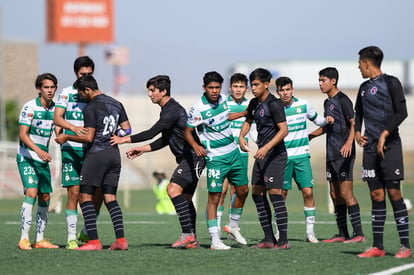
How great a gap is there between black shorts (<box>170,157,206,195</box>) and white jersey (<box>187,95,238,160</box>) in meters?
0.28

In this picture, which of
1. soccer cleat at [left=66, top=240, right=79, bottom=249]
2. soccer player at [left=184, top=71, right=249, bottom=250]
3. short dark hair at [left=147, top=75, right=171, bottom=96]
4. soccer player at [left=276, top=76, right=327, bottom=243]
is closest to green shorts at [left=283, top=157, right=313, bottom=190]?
soccer player at [left=276, top=76, right=327, bottom=243]

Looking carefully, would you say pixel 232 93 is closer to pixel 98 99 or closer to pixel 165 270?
pixel 98 99

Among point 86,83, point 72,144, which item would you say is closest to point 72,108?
point 72,144

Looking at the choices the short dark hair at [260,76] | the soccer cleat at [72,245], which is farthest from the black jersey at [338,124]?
the soccer cleat at [72,245]

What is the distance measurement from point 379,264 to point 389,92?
2.00 metres

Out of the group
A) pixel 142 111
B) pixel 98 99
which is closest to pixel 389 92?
pixel 98 99

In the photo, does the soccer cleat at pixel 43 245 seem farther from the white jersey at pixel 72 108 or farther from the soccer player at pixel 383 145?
the soccer player at pixel 383 145

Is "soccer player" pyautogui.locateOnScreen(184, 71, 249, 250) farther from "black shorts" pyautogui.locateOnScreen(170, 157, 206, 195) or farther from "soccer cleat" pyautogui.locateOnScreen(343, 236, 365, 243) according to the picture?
"soccer cleat" pyautogui.locateOnScreen(343, 236, 365, 243)

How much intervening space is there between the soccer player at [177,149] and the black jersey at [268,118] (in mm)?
918

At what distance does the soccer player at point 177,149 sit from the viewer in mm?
11852

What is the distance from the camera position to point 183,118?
1203 centimetres

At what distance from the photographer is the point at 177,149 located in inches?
480

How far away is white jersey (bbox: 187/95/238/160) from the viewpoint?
1163 cm

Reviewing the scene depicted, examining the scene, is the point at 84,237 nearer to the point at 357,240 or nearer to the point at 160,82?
the point at 160,82
